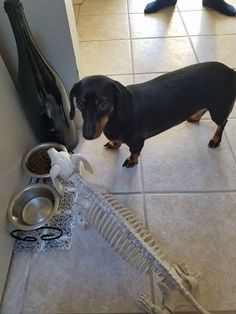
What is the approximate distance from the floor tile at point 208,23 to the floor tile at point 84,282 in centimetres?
144

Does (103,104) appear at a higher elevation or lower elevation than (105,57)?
higher

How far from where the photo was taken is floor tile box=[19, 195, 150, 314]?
82cm

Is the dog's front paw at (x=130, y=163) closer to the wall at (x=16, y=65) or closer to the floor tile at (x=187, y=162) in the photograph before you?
the floor tile at (x=187, y=162)

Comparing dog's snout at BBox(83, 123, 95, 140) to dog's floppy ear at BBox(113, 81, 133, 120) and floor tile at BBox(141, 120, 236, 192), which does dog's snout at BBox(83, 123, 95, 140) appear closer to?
dog's floppy ear at BBox(113, 81, 133, 120)

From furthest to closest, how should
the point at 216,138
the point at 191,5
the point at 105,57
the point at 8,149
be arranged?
the point at 191,5 → the point at 105,57 → the point at 216,138 → the point at 8,149

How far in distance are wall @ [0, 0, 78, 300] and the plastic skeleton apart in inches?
8.4

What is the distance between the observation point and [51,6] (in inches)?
36.8

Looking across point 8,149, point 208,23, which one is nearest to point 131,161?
point 8,149

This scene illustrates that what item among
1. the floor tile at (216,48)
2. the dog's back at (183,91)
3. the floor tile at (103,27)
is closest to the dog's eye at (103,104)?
the dog's back at (183,91)

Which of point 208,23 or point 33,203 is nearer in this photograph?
point 33,203

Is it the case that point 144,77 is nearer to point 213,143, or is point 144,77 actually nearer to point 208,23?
point 213,143

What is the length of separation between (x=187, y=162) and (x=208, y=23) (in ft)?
3.74

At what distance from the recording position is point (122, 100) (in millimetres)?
877

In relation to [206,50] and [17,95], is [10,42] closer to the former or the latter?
[17,95]
